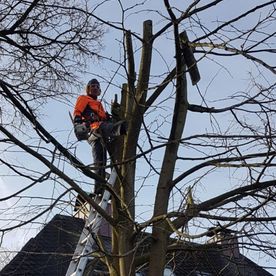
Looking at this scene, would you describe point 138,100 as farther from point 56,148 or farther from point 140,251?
point 140,251

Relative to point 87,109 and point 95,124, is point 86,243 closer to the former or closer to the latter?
point 95,124

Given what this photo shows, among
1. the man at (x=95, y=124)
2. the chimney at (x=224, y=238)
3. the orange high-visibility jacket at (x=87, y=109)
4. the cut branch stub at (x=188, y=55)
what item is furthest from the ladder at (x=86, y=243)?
the cut branch stub at (x=188, y=55)

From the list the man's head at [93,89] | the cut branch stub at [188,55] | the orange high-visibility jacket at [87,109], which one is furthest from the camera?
the man's head at [93,89]

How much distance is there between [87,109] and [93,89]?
0.43 meters

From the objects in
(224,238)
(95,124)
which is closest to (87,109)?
(95,124)

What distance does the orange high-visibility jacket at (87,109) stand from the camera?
4.97 meters

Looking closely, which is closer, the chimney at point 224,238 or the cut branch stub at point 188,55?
the chimney at point 224,238

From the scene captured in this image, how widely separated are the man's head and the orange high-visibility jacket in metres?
0.21

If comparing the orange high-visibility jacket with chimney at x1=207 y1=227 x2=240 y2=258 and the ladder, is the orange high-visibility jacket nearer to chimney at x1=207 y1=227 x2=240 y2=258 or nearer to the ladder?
the ladder

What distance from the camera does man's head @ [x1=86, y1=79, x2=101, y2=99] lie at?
566cm

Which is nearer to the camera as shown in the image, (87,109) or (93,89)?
(87,109)

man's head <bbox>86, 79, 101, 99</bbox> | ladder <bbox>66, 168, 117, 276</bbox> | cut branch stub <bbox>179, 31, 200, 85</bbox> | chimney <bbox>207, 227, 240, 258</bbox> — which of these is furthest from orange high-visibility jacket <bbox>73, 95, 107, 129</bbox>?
chimney <bbox>207, 227, 240, 258</bbox>

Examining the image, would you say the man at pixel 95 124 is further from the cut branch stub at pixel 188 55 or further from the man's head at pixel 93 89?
the cut branch stub at pixel 188 55

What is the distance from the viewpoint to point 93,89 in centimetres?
567
